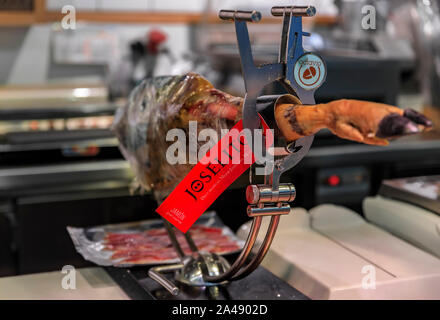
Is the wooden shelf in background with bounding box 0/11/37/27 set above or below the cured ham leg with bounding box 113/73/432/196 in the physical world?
above

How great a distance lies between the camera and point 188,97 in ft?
2.72

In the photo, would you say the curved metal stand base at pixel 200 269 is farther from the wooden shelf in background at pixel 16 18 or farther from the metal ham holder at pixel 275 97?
the wooden shelf in background at pixel 16 18

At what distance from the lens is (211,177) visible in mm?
731

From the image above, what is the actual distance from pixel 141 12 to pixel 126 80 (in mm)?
350

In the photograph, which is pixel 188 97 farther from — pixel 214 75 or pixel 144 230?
pixel 214 75

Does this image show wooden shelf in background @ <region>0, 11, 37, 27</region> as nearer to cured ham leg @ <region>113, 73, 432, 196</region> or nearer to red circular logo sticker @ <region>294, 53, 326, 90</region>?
cured ham leg @ <region>113, 73, 432, 196</region>

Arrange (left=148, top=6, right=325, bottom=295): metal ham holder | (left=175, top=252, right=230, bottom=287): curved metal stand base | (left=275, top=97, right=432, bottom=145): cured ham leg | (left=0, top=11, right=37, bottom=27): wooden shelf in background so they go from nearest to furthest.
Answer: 1. (left=275, top=97, right=432, bottom=145): cured ham leg
2. (left=148, top=6, right=325, bottom=295): metal ham holder
3. (left=175, top=252, right=230, bottom=287): curved metal stand base
4. (left=0, top=11, right=37, bottom=27): wooden shelf in background

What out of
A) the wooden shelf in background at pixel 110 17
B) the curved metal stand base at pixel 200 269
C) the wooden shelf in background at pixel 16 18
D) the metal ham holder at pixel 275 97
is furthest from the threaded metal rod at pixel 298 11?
the wooden shelf in background at pixel 16 18

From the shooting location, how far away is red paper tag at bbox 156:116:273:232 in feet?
2.34

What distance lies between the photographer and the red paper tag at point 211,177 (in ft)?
2.34

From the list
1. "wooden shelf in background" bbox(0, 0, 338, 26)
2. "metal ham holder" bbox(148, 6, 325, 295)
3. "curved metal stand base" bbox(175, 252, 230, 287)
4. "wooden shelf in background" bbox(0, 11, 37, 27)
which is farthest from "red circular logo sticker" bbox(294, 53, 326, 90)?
"wooden shelf in background" bbox(0, 11, 37, 27)

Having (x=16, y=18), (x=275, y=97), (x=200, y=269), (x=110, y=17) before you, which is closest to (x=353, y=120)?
(x=275, y=97)

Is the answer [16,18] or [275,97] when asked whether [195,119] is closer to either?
[275,97]

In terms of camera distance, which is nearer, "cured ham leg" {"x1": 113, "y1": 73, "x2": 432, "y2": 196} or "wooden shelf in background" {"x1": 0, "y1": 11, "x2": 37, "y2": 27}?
"cured ham leg" {"x1": 113, "y1": 73, "x2": 432, "y2": 196}
